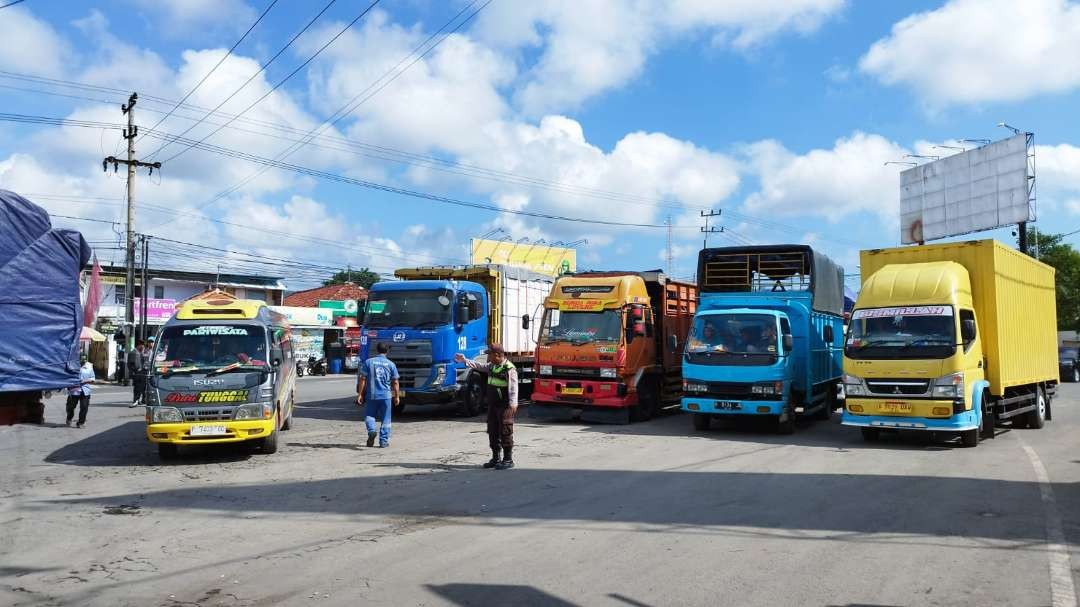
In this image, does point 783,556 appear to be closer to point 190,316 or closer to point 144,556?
point 144,556

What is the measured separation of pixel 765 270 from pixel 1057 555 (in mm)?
11148

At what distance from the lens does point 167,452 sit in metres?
12.4

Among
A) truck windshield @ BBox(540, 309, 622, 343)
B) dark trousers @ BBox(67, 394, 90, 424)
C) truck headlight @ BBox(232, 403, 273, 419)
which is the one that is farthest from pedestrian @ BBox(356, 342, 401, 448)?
dark trousers @ BBox(67, 394, 90, 424)

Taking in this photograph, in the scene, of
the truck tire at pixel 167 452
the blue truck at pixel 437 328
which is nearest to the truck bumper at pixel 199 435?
the truck tire at pixel 167 452

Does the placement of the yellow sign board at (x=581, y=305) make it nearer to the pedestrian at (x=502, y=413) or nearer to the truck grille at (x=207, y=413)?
the pedestrian at (x=502, y=413)

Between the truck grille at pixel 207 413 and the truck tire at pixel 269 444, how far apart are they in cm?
93

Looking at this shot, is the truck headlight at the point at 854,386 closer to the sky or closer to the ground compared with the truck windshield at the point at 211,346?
closer to the ground

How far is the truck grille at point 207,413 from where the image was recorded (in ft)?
38.1

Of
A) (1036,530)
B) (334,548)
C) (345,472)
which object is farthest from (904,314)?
(334,548)

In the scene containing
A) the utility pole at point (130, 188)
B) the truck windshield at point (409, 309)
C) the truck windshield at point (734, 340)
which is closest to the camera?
the truck windshield at point (734, 340)

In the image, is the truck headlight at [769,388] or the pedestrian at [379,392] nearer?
the pedestrian at [379,392]

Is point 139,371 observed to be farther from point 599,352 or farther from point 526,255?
point 526,255

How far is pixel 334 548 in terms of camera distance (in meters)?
6.86

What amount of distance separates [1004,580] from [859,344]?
835 cm
